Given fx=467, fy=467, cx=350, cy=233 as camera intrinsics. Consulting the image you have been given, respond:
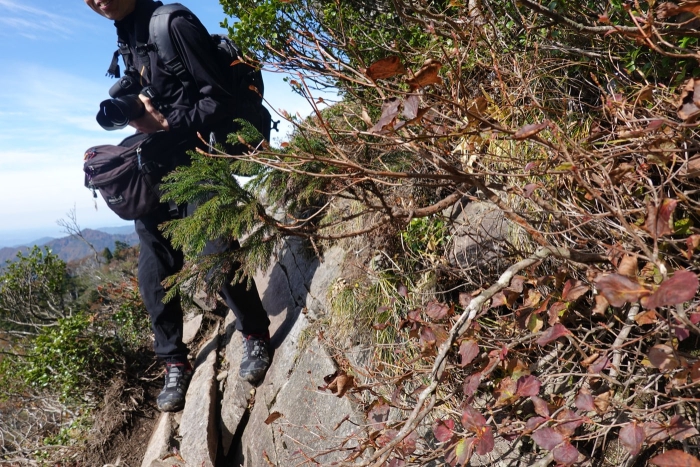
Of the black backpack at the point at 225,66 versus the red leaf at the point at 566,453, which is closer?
the red leaf at the point at 566,453

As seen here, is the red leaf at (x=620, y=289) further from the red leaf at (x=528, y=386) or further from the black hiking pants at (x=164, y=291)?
the black hiking pants at (x=164, y=291)

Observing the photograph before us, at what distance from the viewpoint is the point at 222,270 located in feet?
10.4

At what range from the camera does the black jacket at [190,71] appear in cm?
320

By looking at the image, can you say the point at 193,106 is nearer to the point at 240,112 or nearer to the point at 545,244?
the point at 240,112

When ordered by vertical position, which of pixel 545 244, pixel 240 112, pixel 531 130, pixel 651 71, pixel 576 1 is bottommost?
pixel 545 244

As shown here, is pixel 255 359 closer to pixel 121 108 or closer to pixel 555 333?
pixel 121 108

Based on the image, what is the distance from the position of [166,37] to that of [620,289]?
125 inches

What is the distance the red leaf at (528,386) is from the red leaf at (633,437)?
32cm

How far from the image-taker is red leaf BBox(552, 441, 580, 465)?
52.6 inches

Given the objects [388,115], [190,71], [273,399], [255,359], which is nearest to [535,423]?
[388,115]

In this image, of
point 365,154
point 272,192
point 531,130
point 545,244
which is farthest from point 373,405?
point 272,192

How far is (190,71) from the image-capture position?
10.7 ft

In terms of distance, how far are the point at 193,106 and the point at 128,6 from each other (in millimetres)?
863

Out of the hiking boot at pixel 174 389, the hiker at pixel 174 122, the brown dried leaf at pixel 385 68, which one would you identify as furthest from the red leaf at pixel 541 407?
the hiking boot at pixel 174 389
